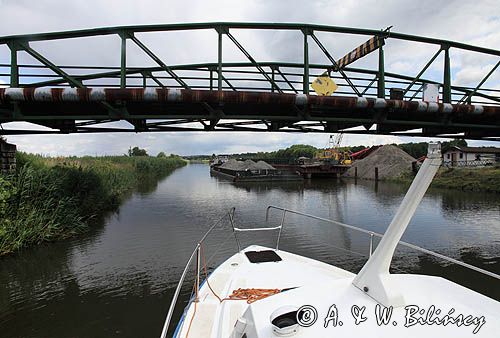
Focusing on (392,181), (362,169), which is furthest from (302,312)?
(362,169)

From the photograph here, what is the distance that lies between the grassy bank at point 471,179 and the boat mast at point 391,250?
41109 mm

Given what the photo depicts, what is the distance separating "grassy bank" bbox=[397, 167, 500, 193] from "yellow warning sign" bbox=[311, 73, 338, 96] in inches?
1318

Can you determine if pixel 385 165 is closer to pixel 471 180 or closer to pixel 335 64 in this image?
pixel 471 180

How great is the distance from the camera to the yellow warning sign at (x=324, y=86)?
12.3 meters

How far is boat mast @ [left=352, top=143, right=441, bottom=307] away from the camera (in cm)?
267

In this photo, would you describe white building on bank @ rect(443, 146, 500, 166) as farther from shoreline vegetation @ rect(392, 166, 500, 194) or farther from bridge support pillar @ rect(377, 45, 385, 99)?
bridge support pillar @ rect(377, 45, 385, 99)

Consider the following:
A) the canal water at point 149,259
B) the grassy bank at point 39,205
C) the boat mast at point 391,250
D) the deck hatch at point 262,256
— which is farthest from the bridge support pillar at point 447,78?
the grassy bank at point 39,205

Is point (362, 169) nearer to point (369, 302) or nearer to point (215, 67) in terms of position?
point (215, 67)

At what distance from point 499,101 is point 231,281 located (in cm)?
1937

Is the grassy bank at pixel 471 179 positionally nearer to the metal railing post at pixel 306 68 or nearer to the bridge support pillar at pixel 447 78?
the bridge support pillar at pixel 447 78

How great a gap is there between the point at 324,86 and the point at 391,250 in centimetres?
1042

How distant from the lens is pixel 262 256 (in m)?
6.71

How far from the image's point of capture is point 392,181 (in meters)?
55.0

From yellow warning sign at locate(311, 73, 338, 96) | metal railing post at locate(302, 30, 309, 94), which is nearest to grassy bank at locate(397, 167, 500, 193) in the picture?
yellow warning sign at locate(311, 73, 338, 96)
